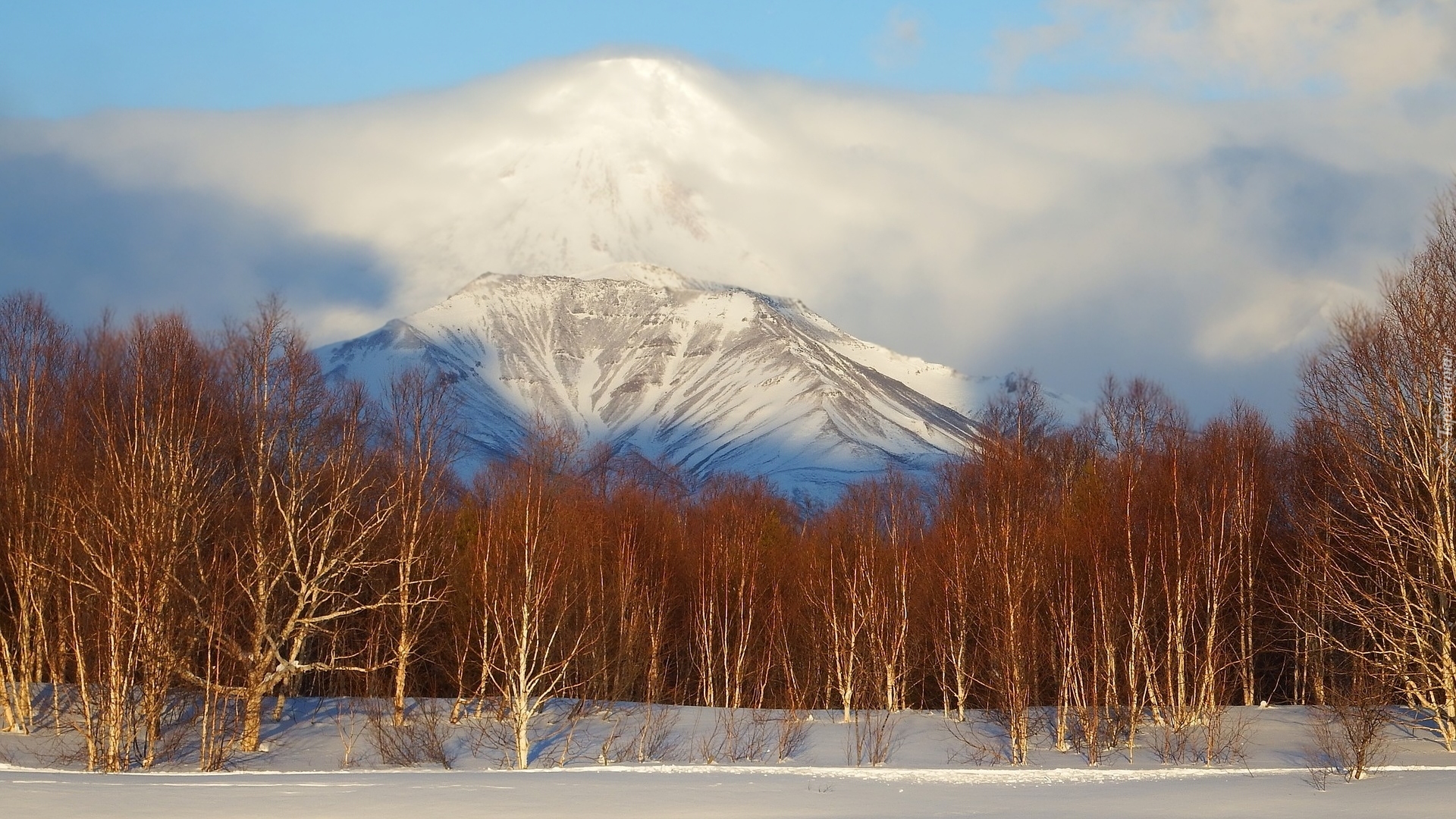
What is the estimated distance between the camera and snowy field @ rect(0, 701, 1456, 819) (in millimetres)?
21094

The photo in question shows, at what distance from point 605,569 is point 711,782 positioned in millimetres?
29313

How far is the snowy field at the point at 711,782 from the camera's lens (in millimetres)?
21094

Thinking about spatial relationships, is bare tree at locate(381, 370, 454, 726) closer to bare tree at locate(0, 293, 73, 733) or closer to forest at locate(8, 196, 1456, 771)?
forest at locate(8, 196, 1456, 771)

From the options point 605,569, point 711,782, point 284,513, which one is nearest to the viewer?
point 711,782

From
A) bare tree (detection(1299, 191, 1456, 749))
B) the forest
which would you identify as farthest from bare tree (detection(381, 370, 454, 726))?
bare tree (detection(1299, 191, 1456, 749))

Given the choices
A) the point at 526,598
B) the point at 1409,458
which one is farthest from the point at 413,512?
the point at 1409,458

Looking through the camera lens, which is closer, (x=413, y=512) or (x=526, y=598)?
(x=526, y=598)

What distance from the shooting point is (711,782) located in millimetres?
25938

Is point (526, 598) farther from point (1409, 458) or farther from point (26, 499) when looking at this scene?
point (1409, 458)

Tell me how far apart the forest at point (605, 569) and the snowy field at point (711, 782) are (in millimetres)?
1592

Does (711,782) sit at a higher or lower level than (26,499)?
lower

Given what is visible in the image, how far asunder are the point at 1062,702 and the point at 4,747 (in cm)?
2855

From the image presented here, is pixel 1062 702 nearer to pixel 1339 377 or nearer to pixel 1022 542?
pixel 1022 542

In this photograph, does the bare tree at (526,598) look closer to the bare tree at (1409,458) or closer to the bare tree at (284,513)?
the bare tree at (284,513)
